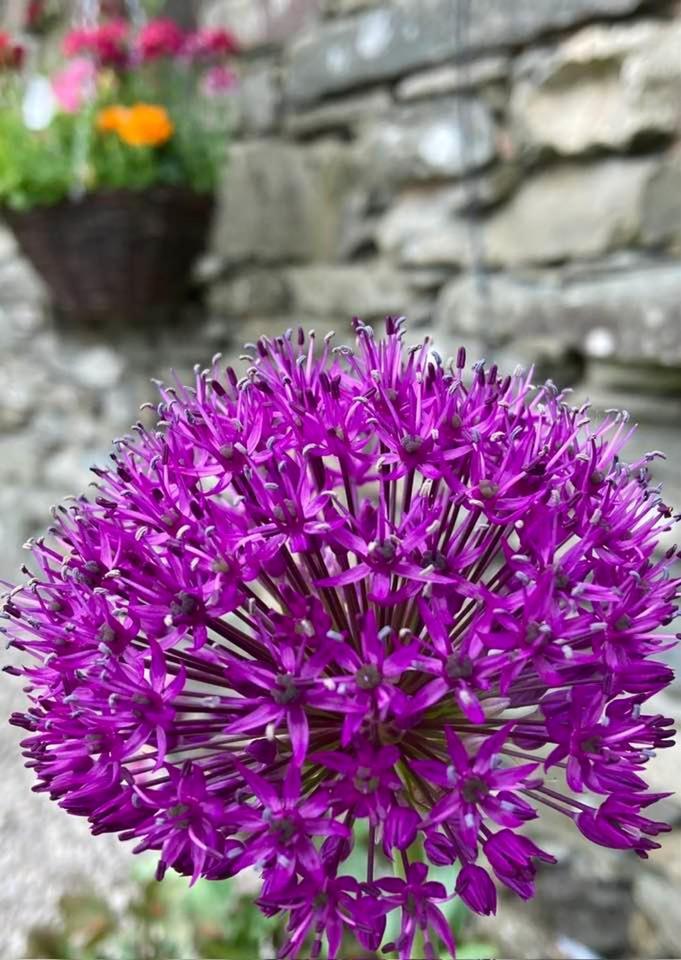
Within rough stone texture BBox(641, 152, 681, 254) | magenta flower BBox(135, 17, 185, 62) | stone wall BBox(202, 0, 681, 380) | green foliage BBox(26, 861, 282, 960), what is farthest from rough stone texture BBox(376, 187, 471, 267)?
green foliage BBox(26, 861, 282, 960)

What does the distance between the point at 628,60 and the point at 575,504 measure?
0.86 metres

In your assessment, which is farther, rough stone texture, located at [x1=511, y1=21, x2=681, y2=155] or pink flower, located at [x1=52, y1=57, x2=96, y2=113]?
pink flower, located at [x1=52, y1=57, x2=96, y2=113]

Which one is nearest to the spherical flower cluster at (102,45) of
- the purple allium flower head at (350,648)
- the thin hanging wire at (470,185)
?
the thin hanging wire at (470,185)

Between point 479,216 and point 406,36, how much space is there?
328 millimetres

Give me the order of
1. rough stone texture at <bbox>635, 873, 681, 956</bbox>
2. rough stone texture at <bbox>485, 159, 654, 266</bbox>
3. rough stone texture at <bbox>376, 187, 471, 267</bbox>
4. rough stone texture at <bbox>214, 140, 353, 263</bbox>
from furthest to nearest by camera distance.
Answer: rough stone texture at <bbox>214, 140, 353, 263</bbox> < rough stone texture at <bbox>376, 187, 471, 267</bbox> < rough stone texture at <bbox>485, 159, 654, 266</bbox> < rough stone texture at <bbox>635, 873, 681, 956</bbox>

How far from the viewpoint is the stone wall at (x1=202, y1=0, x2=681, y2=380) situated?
1146 millimetres

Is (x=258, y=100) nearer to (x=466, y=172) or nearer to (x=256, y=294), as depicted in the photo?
(x=256, y=294)

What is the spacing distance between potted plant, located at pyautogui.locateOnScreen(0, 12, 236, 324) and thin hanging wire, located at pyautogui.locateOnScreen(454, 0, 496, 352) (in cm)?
58

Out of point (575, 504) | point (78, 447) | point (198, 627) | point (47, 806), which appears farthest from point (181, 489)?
point (78, 447)

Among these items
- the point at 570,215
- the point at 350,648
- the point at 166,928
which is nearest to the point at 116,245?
the point at 570,215

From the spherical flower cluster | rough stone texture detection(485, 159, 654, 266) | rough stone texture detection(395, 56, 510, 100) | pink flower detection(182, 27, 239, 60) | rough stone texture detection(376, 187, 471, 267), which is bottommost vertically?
rough stone texture detection(485, 159, 654, 266)

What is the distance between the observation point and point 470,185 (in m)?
1.39

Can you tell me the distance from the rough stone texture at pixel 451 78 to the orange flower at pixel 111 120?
1.91 feet

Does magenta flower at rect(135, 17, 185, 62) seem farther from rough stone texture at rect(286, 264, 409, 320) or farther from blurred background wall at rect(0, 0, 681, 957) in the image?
rough stone texture at rect(286, 264, 409, 320)
